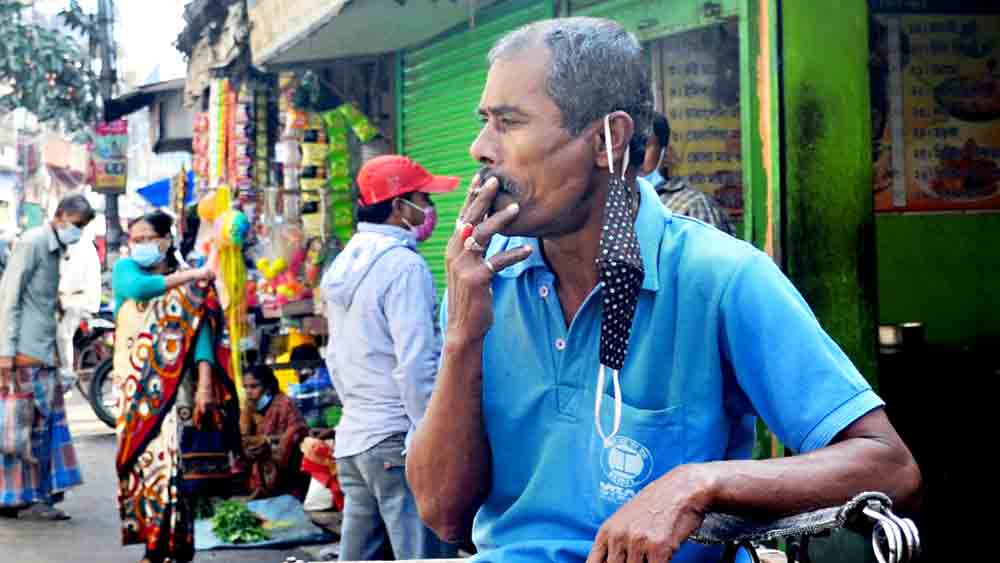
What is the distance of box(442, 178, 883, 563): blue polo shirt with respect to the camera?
200cm

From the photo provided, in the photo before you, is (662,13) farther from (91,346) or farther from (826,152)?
(91,346)

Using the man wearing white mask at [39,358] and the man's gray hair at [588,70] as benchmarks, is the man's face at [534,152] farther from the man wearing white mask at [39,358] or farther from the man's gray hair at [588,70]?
the man wearing white mask at [39,358]

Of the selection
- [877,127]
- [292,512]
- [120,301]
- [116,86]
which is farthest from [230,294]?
[116,86]

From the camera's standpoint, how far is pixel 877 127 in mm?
6160

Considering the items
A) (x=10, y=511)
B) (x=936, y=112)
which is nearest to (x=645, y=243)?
(x=936, y=112)

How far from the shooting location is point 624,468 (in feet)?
6.86

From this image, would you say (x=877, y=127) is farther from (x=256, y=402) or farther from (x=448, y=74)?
(x=256, y=402)

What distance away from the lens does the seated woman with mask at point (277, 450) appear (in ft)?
28.0

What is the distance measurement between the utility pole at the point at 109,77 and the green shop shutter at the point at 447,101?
1033cm

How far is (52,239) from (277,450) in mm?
1971

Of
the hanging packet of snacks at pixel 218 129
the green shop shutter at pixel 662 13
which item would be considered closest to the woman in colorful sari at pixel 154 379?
the green shop shutter at pixel 662 13

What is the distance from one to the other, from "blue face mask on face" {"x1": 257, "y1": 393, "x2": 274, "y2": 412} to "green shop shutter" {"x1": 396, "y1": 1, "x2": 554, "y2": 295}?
4.53 feet

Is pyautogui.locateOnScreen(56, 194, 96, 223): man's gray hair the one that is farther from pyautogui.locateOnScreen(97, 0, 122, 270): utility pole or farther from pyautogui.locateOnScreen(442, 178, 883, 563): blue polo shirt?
pyautogui.locateOnScreen(97, 0, 122, 270): utility pole

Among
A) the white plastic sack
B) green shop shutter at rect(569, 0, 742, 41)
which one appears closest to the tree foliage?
the white plastic sack
